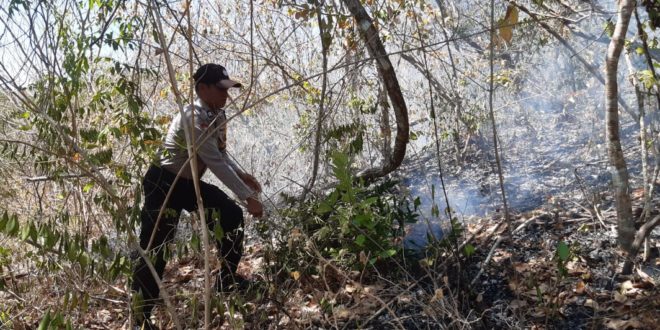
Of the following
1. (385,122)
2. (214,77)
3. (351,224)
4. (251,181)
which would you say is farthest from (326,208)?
(385,122)

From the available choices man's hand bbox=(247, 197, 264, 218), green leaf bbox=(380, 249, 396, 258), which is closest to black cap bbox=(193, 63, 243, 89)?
man's hand bbox=(247, 197, 264, 218)

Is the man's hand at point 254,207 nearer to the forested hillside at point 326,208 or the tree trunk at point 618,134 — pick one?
the forested hillside at point 326,208

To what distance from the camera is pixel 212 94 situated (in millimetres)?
3453

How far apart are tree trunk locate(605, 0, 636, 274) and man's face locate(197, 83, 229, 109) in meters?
2.13

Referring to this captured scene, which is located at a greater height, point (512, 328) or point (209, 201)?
point (209, 201)

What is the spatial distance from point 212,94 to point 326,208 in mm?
985

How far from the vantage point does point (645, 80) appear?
3.02 meters

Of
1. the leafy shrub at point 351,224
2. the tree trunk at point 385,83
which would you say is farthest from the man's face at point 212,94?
the tree trunk at point 385,83

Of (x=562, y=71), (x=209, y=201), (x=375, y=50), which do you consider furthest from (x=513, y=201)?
(x=562, y=71)

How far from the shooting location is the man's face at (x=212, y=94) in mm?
3436

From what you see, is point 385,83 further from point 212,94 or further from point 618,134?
point 618,134

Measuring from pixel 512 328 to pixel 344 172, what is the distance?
1135 mm

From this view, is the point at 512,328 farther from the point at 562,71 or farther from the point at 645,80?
the point at 562,71

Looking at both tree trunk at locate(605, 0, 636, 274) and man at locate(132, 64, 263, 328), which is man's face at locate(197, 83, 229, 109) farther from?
tree trunk at locate(605, 0, 636, 274)
